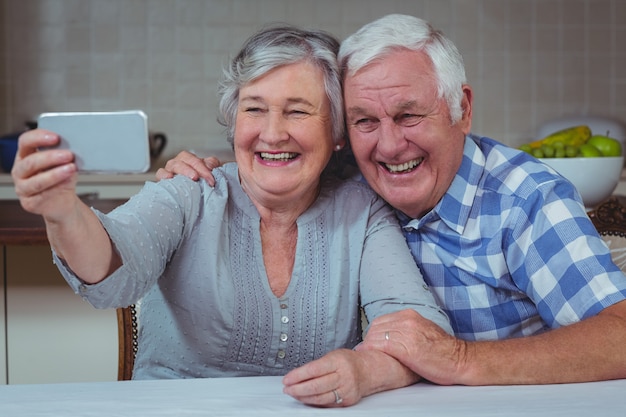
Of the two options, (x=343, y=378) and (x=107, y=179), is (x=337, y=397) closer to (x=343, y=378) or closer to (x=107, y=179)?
(x=343, y=378)

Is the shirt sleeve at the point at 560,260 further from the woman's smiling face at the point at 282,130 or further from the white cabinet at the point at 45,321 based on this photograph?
the white cabinet at the point at 45,321

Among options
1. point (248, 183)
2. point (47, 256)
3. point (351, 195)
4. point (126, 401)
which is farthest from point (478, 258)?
point (47, 256)

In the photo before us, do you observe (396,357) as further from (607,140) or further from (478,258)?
(607,140)

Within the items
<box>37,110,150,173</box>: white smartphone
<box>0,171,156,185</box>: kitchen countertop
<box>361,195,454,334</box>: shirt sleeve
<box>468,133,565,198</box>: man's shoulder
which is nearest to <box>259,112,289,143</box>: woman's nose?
<box>361,195,454,334</box>: shirt sleeve

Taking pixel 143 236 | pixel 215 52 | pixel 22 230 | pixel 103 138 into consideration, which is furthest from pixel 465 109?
pixel 215 52

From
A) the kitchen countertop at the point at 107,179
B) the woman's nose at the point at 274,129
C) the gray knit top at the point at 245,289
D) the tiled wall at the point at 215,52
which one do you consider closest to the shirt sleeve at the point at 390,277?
the gray knit top at the point at 245,289

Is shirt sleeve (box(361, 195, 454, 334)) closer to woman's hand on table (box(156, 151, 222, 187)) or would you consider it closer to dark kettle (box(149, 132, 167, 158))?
woman's hand on table (box(156, 151, 222, 187))

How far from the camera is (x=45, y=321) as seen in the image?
2.36m

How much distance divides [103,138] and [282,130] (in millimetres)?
542

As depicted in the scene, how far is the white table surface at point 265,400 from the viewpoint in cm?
107

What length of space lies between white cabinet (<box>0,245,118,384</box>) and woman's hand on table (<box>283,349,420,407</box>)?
4.28 ft

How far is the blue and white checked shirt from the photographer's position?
142cm

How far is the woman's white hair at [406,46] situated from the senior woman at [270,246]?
0.05 m

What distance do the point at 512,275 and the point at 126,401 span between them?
73cm
